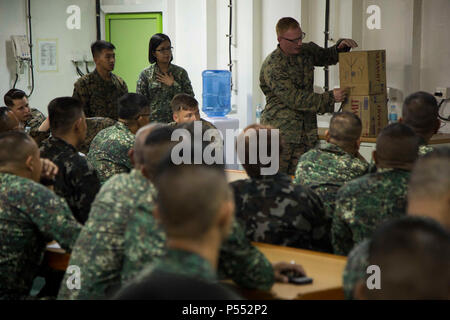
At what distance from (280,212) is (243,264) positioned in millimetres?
653

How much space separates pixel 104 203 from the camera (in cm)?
212

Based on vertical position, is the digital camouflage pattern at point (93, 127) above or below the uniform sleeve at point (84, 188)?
above

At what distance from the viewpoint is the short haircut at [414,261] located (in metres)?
1.22

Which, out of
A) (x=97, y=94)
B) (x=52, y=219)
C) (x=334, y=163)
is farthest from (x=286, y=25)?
(x=52, y=219)

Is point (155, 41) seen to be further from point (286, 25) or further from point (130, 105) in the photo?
point (130, 105)

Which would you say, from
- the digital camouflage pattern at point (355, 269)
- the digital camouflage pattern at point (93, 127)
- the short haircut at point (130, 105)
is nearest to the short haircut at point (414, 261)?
the digital camouflage pattern at point (355, 269)

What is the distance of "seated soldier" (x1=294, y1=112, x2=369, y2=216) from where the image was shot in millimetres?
3096

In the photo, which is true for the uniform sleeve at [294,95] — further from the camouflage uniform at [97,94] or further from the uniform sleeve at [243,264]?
the uniform sleeve at [243,264]

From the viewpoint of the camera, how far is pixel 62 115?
10.9ft

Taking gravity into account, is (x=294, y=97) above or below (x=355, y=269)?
above

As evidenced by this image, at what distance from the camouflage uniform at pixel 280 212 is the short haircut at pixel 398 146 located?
338 millimetres

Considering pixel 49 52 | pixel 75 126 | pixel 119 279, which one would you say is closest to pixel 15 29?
pixel 49 52

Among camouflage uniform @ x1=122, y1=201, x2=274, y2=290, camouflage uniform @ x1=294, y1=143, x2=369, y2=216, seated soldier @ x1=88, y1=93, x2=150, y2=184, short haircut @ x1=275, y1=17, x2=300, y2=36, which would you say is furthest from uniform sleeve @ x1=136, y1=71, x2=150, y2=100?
camouflage uniform @ x1=122, y1=201, x2=274, y2=290

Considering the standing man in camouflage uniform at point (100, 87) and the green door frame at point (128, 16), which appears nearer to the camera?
the standing man in camouflage uniform at point (100, 87)
